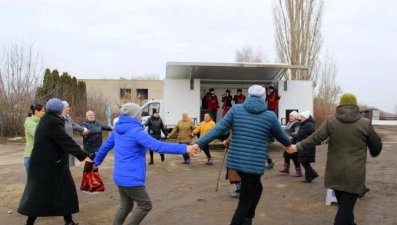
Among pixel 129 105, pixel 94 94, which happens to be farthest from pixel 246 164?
pixel 94 94

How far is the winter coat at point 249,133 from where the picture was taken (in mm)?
4461

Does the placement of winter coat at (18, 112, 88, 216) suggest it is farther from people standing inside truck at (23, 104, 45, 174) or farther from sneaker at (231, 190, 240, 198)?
sneaker at (231, 190, 240, 198)

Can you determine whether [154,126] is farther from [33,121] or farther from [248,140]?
[248,140]

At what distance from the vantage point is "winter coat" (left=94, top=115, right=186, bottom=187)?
4.40m

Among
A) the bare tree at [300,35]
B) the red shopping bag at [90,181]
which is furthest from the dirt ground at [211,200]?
the bare tree at [300,35]

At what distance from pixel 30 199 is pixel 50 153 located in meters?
0.61

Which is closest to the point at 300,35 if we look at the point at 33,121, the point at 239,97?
the point at 239,97

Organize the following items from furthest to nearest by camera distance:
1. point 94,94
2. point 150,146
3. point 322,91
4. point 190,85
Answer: point 322,91, point 94,94, point 190,85, point 150,146

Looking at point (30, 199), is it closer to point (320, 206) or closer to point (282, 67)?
point (320, 206)

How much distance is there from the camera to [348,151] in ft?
14.8

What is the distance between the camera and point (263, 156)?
14.8ft

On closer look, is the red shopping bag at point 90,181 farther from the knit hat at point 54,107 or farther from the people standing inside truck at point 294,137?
the people standing inside truck at point 294,137

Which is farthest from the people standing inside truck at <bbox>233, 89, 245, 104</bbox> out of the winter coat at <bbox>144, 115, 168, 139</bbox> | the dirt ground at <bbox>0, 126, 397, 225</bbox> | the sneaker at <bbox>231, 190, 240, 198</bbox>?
the sneaker at <bbox>231, 190, 240, 198</bbox>

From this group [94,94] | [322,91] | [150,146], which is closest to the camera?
[150,146]
